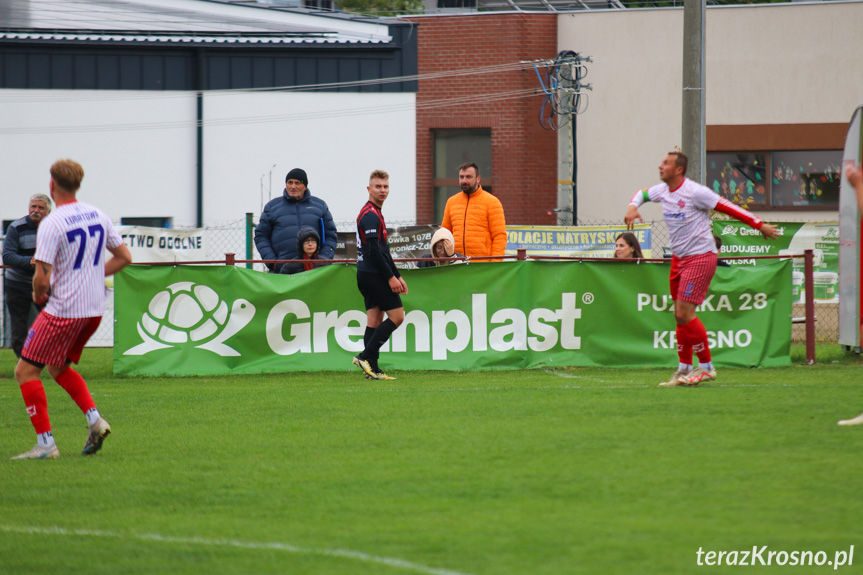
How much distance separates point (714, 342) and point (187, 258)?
30.7 ft

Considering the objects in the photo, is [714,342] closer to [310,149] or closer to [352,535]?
[352,535]

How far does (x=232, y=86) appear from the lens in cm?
2492

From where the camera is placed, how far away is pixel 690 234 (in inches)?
377

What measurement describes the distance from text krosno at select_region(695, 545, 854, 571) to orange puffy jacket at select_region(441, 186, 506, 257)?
7.91 metres

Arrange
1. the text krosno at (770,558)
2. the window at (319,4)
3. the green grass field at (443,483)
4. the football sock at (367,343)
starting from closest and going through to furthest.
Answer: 1. the text krosno at (770,558)
2. the green grass field at (443,483)
3. the football sock at (367,343)
4. the window at (319,4)

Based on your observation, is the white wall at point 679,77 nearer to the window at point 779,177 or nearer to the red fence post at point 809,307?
the window at point 779,177

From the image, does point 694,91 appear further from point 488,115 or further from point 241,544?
point 241,544

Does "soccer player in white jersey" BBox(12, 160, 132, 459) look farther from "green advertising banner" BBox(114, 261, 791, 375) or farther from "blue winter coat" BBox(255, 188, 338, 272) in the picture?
"blue winter coat" BBox(255, 188, 338, 272)

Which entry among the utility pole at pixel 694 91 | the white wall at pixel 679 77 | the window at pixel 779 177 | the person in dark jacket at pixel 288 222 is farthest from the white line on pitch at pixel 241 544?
the window at pixel 779 177

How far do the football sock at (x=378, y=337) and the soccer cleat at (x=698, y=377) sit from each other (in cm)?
303

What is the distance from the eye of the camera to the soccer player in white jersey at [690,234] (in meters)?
9.47

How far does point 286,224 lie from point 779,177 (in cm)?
1449

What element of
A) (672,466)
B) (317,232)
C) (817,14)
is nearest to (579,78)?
(817,14)

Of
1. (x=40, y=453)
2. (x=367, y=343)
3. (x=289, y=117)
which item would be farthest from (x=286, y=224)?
(x=289, y=117)
